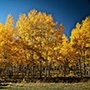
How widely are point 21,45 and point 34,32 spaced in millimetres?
2270

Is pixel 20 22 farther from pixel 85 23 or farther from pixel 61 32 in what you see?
pixel 85 23

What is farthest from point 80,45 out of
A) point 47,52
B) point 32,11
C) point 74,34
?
point 32,11

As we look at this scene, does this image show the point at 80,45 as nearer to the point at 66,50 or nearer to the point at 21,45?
the point at 66,50

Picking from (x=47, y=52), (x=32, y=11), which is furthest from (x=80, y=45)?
(x=32, y=11)

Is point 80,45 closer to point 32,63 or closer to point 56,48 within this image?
point 56,48

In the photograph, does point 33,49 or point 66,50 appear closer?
point 33,49

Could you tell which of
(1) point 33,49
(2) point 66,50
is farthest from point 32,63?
(2) point 66,50

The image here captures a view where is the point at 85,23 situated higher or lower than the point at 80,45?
higher

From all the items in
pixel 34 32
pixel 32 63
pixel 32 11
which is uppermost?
pixel 32 11

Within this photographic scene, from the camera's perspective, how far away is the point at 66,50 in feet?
131

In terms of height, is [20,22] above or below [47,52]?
above

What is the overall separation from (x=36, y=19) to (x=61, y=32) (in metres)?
3.54

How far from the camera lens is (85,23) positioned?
3878cm

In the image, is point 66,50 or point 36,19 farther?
point 66,50
